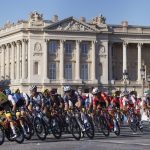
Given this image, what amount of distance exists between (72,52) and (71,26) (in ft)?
13.3

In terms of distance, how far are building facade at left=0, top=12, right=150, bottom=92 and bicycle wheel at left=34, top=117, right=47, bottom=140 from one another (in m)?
72.8

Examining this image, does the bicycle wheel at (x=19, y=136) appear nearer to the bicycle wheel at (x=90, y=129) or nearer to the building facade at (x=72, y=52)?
the bicycle wheel at (x=90, y=129)

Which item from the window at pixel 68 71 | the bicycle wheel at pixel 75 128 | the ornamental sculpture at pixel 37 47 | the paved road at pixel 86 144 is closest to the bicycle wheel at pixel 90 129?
the paved road at pixel 86 144

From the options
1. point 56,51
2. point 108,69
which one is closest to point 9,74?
point 56,51

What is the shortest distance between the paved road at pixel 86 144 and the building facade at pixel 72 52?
237ft

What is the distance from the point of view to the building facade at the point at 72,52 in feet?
313

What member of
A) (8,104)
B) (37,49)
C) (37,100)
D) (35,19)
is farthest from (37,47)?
(8,104)

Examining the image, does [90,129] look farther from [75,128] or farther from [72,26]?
[72,26]

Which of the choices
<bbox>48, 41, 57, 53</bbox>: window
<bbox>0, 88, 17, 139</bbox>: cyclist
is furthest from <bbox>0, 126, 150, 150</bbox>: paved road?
<bbox>48, 41, 57, 53</bbox>: window

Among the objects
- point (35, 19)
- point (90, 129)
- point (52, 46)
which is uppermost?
point (35, 19)

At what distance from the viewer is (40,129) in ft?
70.8

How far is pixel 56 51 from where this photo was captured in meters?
97.6

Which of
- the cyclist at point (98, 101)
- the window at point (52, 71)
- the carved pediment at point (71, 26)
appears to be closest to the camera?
the cyclist at point (98, 101)

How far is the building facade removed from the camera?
95.4m
